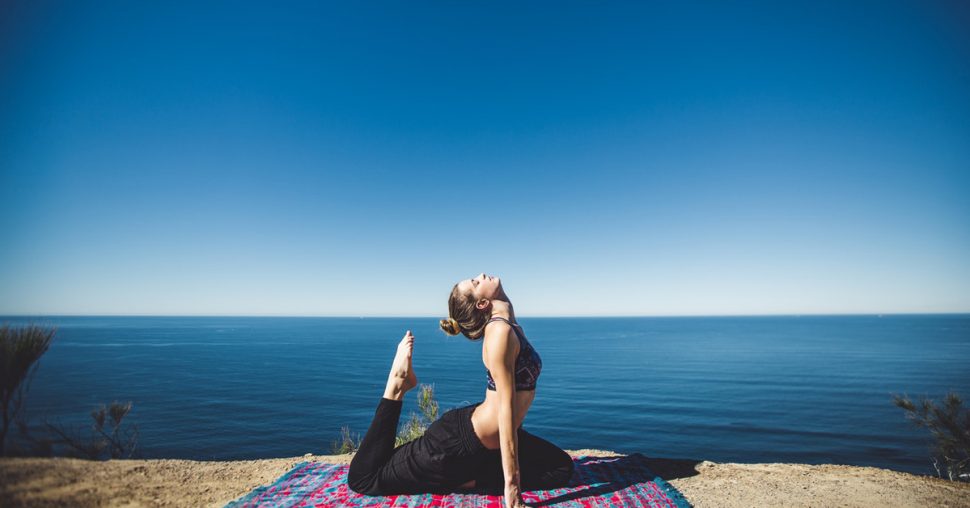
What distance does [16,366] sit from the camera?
315cm

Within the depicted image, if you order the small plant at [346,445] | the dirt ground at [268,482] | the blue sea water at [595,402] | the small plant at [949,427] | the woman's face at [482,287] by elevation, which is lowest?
the blue sea water at [595,402]

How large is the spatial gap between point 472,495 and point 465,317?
193cm

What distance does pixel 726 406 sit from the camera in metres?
29.4

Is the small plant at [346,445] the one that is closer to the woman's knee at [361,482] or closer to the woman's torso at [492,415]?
the woman's knee at [361,482]

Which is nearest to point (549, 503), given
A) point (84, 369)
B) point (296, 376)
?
point (296, 376)

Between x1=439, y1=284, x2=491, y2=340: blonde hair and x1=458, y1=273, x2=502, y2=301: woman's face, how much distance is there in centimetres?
5

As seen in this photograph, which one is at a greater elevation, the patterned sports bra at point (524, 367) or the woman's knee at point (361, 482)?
the patterned sports bra at point (524, 367)

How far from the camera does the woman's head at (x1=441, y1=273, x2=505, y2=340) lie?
4254 mm

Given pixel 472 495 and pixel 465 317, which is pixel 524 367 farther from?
pixel 472 495

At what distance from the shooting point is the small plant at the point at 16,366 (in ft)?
9.90

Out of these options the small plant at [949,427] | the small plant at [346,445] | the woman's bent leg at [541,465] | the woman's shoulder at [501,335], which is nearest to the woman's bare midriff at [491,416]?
the woman's bent leg at [541,465]

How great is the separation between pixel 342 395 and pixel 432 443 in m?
33.6

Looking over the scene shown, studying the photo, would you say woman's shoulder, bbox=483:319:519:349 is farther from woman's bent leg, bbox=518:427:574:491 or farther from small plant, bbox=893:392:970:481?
small plant, bbox=893:392:970:481

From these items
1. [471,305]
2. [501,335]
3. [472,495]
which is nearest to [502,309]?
[471,305]
